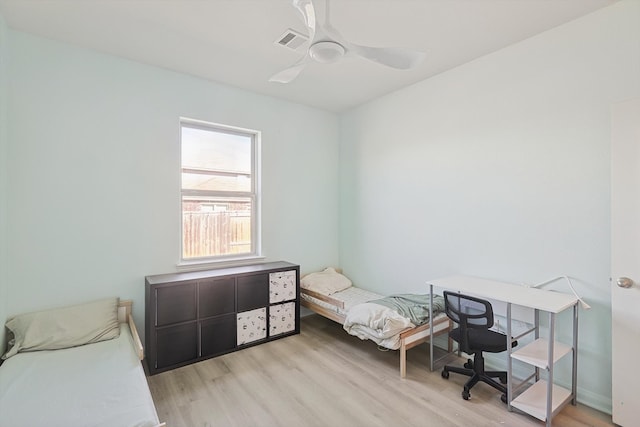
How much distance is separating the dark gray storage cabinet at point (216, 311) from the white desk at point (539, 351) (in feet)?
6.26

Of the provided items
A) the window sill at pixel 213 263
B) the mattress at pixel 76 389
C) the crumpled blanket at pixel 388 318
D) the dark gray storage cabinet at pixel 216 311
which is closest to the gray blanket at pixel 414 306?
the crumpled blanket at pixel 388 318

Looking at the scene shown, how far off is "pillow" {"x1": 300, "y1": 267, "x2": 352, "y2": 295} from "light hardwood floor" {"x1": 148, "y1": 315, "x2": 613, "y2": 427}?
0.78 m

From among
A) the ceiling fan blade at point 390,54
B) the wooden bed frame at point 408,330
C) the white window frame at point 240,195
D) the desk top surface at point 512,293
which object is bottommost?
the wooden bed frame at point 408,330

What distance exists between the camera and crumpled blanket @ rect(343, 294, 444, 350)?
8.68ft

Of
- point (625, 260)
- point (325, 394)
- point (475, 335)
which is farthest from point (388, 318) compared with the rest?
point (625, 260)

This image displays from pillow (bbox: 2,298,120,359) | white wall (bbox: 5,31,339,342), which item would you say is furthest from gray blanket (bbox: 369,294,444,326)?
pillow (bbox: 2,298,120,359)

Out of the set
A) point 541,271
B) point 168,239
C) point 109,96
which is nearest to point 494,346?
point 541,271

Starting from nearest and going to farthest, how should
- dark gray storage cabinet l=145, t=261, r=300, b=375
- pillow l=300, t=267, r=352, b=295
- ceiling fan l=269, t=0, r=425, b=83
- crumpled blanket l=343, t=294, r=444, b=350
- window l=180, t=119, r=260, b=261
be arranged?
ceiling fan l=269, t=0, r=425, b=83 < crumpled blanket l=343, t=294, r=444, b=350 < dark gray storage cabinet l=145, t=261, r=300, b=375 < window l=180, t=119, r=260, b=261 < pillow l=300, t=267, r=352, b=295

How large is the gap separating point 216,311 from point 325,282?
138cm

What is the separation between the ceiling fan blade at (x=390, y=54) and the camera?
189cm

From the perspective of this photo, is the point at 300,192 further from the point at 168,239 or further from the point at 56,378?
the point at 56,378

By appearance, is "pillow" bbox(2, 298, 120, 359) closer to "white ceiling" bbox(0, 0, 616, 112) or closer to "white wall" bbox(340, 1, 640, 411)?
"white ceiling" bbox(0, 0, 616, 112)

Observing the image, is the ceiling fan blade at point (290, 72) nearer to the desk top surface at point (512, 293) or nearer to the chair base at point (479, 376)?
the desk top surface at point (512, 293)

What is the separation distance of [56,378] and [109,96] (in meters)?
2.33
